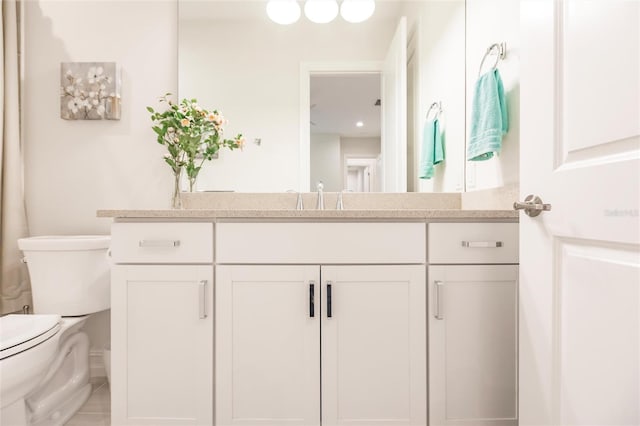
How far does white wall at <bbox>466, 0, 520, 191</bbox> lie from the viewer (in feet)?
4.40

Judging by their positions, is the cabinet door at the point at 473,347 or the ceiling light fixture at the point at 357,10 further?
the ceiling light fixture at the point at 357,10

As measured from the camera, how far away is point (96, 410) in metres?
1.61

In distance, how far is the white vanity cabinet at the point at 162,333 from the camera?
48.7 inches

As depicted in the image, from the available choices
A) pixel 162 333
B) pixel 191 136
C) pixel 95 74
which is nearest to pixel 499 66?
pixel 191 136

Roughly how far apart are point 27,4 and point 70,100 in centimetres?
59

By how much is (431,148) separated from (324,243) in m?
0.88

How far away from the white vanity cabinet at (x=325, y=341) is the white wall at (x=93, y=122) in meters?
1.04

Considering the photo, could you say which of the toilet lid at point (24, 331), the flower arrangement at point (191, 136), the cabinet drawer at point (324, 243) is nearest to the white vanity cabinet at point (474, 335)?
the cabinet drawer at point (324, 243)

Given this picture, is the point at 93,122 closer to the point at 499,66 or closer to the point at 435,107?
the point at 435,107

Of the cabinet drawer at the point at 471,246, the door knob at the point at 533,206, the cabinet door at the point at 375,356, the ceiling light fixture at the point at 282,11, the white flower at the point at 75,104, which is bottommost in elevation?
the cabinet door at the point at 375,356

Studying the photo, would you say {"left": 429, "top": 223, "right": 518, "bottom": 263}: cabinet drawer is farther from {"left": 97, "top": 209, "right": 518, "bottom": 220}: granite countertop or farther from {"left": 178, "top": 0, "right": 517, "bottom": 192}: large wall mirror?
{"left": 178, "top": 0, "right": 517, "bottom": 192}: large wall mirror

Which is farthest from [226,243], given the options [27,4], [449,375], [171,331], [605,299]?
[27,4]

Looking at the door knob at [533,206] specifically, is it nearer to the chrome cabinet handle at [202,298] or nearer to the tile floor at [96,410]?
the chrome cabinet handle at [202,298]

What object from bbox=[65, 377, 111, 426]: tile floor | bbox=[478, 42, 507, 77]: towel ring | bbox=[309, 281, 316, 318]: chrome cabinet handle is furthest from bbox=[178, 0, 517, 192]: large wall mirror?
bbox=[65, 377, 111, 426]: tile floor
